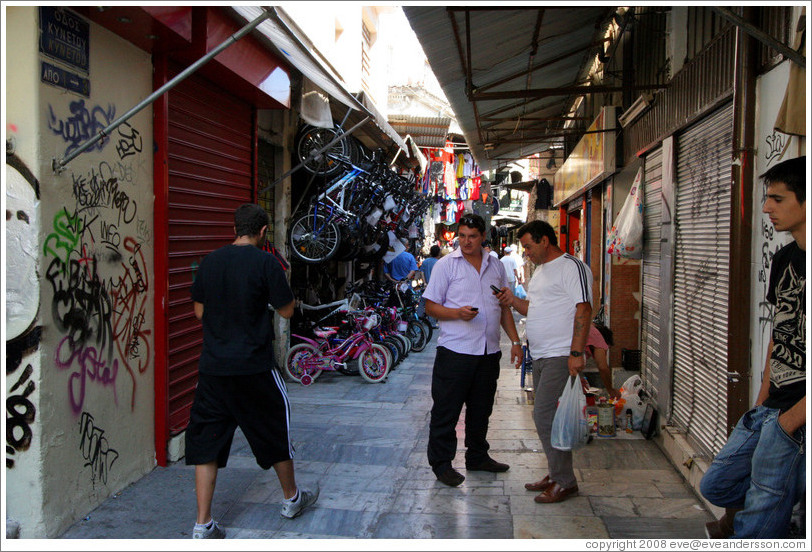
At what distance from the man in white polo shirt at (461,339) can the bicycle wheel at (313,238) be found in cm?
416

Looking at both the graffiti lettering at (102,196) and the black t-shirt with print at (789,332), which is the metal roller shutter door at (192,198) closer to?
the graffiti lettering at (102,196)

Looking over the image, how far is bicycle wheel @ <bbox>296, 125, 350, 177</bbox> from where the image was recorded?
9.21m

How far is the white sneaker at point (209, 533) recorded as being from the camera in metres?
3.70

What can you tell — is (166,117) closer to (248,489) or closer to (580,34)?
(248,489)

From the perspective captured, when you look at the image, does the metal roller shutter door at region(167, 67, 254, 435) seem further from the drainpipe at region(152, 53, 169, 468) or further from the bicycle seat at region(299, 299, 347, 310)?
the bicycle seat at region(299, 299, 347, 310)

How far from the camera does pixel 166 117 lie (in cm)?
492

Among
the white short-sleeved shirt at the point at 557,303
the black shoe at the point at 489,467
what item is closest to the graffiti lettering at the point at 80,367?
the black shoe at the point at 489,467

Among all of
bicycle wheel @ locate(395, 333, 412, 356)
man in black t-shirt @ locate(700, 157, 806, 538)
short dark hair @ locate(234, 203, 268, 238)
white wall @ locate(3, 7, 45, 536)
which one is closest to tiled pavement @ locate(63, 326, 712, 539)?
white wall @ locate(3, 7, 45, 536)

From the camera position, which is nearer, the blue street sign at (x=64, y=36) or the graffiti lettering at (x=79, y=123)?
the blue street sign at (x=64, y=36)

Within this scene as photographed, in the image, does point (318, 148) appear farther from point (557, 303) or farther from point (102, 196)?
point (557, 303)

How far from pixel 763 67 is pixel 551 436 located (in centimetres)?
263

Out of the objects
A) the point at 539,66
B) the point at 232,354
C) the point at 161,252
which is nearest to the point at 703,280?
the point at 232,354

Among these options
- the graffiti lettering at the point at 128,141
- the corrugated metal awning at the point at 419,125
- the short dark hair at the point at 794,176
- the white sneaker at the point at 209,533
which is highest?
the corrugated metal awning at the point at 419,125

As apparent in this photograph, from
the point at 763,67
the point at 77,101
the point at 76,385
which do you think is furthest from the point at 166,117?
the point at 763,67
